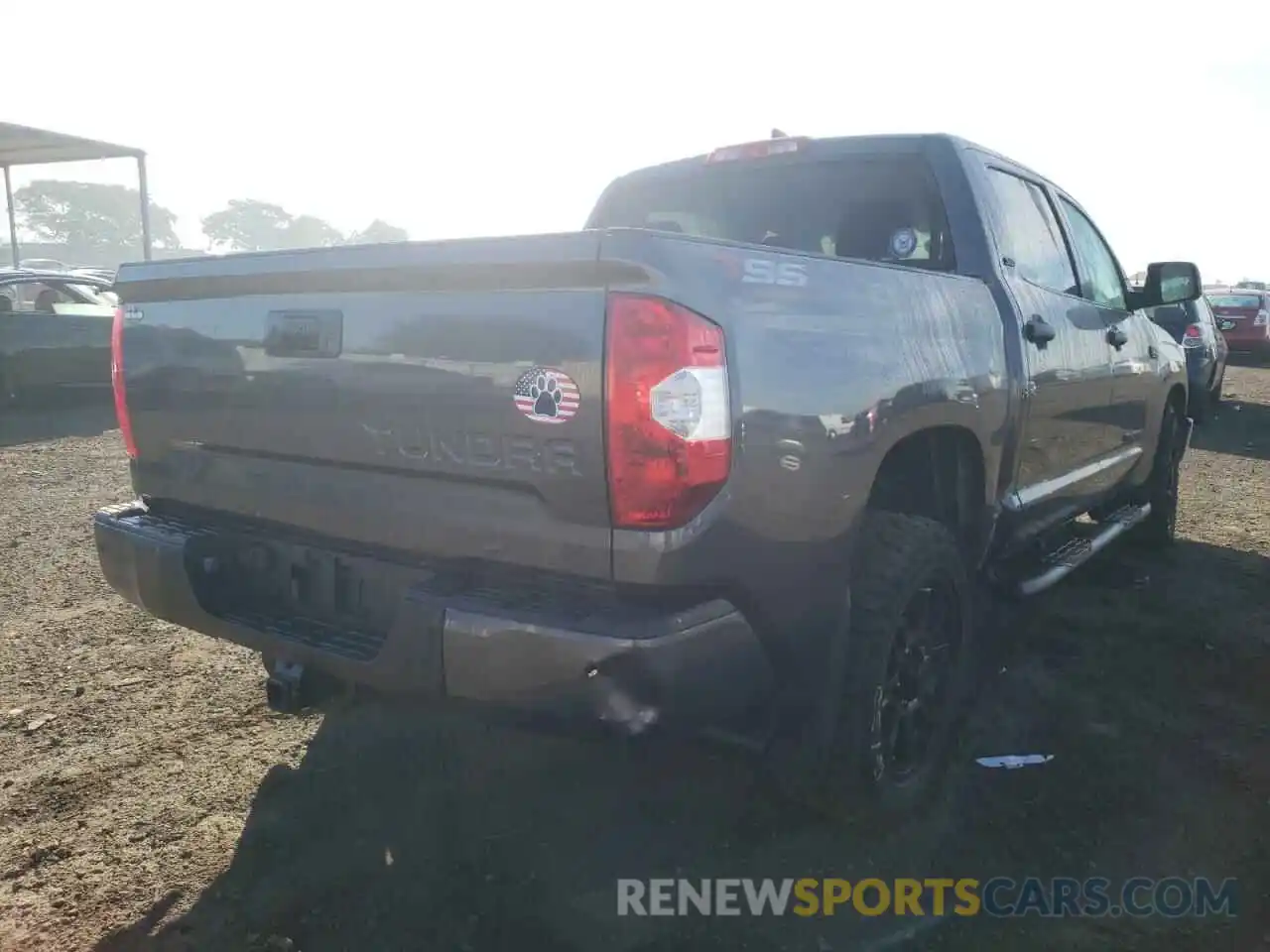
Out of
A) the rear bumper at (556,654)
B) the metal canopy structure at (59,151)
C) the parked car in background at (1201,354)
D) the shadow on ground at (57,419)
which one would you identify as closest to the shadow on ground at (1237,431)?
the parked car in background at (1201,354)

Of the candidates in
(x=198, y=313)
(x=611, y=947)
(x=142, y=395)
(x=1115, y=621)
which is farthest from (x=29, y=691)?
(x=1115, y=621)

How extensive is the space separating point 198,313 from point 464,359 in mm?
994

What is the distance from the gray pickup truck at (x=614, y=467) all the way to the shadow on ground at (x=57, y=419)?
7.30 metres

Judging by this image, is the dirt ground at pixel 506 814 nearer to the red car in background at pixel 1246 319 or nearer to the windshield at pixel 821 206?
the windshield at pixel 821 206

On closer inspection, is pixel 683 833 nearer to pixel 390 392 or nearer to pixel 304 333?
pixel 390 392

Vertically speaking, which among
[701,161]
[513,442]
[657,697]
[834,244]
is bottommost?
[657,697]

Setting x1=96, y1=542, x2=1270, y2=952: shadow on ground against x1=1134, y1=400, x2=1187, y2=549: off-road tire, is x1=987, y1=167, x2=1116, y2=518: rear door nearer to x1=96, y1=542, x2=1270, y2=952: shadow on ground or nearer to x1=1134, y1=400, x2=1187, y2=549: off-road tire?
x1=96, y1=542, x2=1270, y2=952: shadow on ground

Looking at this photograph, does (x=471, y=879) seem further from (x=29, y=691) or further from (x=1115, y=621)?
(x=1115, y=621)

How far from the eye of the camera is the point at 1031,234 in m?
3.66

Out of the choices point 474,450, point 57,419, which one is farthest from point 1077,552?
point 57,419

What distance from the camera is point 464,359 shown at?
2.04 meters

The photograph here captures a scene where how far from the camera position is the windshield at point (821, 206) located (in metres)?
3.25

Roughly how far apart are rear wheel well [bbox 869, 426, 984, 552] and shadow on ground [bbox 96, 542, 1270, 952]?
765 millimetres

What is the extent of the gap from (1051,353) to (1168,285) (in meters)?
1.53
